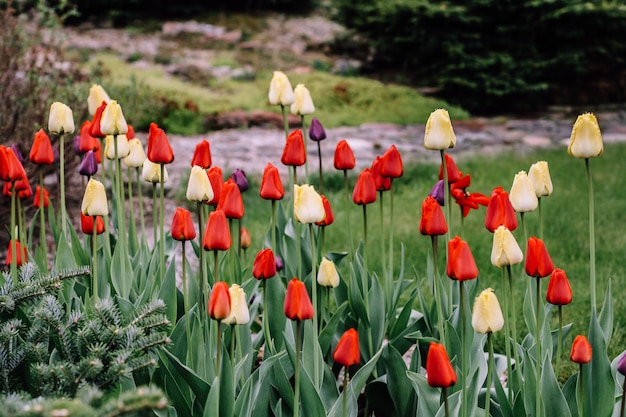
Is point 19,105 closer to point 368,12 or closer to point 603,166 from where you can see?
point 603,166

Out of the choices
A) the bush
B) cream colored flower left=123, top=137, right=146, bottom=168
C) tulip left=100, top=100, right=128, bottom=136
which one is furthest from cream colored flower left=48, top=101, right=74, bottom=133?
the bush

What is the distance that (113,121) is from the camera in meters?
2.14

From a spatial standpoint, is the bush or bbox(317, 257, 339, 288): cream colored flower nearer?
bbox(317, 257, 339, 288): cream colored flower

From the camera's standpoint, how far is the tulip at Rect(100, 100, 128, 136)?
2131 millimetres

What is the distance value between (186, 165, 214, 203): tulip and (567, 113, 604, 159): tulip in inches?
34.9

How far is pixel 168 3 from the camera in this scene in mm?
14320

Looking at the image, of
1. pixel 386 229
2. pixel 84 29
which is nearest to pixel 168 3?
pixel 84 29

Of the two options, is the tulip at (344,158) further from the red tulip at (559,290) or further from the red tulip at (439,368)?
the red tulip at (439,368)

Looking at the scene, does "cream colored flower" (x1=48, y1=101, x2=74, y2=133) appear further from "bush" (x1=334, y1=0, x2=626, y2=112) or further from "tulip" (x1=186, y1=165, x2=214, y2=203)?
"bush" (x1=334, y1=0, x2=626, y2=112)

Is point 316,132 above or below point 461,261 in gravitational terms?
above

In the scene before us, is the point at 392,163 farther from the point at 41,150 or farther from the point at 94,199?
the point at 41,150

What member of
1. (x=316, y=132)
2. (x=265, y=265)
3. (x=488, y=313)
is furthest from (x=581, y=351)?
(x=316, y=132)

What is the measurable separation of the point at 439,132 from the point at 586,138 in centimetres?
34

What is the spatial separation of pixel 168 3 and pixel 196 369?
13210 millimetres
